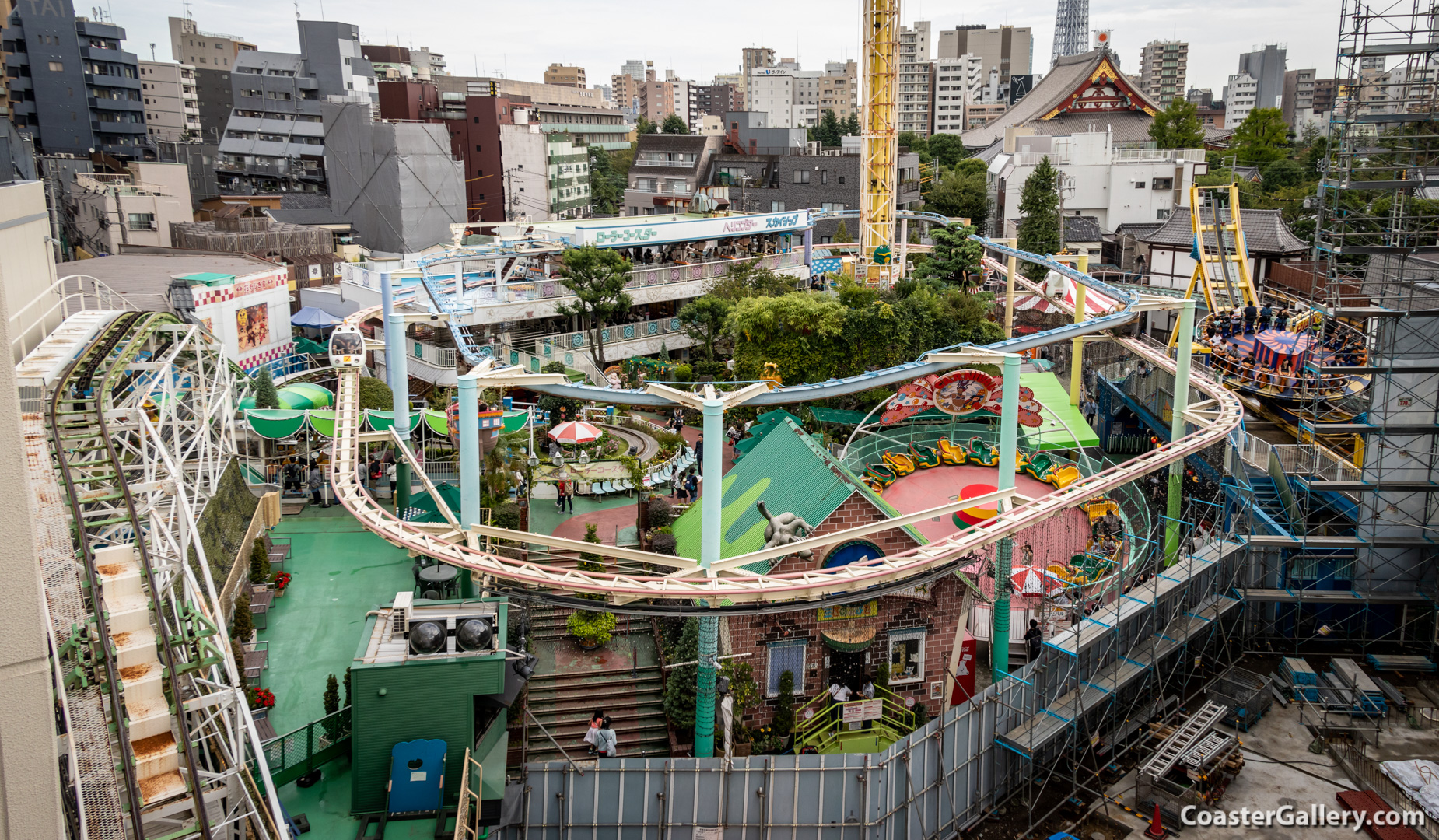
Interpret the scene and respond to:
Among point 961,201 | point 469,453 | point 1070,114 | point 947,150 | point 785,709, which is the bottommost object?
point 785,709

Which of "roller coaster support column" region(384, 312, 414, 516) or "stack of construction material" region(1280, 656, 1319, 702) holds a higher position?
"roller coaster support column" region(384, 312, 414, 516)

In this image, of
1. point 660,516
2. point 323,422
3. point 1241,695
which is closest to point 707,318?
point 660,516

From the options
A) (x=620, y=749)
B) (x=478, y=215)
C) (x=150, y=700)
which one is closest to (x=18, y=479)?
(x=150, y=700)

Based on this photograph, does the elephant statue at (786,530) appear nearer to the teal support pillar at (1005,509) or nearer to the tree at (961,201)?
the teal support pillar at (1005,509)

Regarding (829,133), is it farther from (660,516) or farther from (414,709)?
(414,709)

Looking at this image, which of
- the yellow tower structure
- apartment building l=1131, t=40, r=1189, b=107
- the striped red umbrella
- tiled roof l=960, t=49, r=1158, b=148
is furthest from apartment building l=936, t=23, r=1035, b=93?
the striped red umbrella

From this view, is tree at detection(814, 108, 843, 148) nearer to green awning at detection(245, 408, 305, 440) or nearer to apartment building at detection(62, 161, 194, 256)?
apartment building at detection(62, 161, 194, 256)

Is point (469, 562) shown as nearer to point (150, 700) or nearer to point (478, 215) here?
point (150, 700)
